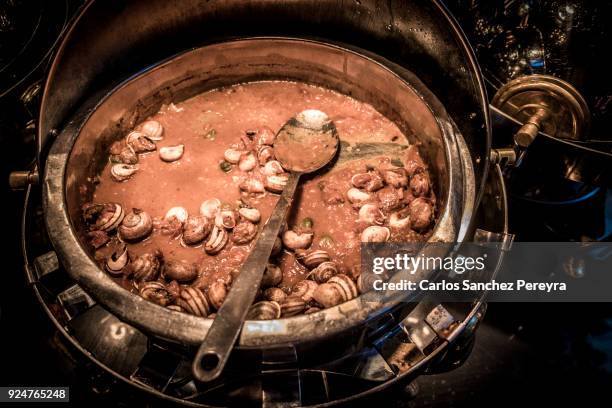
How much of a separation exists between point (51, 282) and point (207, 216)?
74cm

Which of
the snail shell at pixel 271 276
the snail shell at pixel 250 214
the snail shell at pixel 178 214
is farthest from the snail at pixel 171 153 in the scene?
the snail shell at pixel 271 276

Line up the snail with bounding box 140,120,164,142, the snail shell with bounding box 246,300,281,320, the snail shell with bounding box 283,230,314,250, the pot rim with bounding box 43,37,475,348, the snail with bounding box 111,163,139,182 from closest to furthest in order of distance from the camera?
the pot rim with bounding box 43,37,475,348, the snail shell with bounding box 246,300,281,320, the snail shell with bounding box 283,230,314,250, the snail with bounding box 111,163,139,182, the snail with bounding box 140,120,164,142

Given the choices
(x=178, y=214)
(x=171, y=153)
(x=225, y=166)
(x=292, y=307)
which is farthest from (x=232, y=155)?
(x=292, y=307)

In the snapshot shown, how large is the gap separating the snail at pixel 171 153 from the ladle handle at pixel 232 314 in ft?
2.66

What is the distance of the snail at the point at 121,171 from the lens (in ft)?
6.73

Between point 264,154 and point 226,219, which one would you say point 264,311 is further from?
point 264,154

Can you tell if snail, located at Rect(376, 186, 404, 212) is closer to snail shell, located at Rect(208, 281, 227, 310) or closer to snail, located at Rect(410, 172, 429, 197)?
snail, located at Rect(410, 172, 429, 197)

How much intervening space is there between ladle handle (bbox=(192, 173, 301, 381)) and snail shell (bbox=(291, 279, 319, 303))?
0.91 ft

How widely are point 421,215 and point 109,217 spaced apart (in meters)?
1.49

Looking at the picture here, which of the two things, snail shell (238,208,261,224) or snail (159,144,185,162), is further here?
snail (159,144,185,162)

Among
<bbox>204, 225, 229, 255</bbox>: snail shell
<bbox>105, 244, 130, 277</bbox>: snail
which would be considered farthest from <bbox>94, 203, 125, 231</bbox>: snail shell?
<bbox>204, 225, 229, 255</bbox>: snail shell

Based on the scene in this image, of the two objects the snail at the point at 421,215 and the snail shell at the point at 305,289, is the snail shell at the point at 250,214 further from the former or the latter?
the snail at the point at 421,215

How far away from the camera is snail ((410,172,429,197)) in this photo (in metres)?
1.95

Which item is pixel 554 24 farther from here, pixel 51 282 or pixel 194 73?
pixel 51 282
